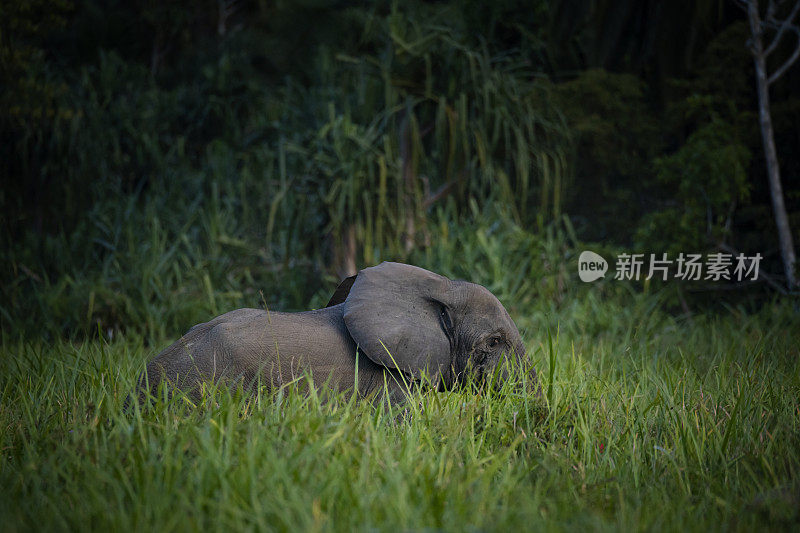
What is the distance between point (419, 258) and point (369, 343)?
2.56m

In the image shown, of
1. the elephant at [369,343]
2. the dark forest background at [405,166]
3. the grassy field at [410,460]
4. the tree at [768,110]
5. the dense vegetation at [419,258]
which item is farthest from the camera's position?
the tree at [768,110]

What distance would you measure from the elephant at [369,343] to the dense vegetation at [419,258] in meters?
0.10

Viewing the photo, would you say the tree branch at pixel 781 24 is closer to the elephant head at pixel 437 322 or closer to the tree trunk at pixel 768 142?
the tree trunk at pixel 768 142

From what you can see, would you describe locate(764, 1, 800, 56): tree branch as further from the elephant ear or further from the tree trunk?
the elephant ear

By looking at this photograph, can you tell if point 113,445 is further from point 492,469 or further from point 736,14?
point 736,14

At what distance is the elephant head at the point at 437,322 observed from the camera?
230 centimetres

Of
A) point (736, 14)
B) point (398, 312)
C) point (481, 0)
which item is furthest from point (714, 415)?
point (736, 14)

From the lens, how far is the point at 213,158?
258 inches

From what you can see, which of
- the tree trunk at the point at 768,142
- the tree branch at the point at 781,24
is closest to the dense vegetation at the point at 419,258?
the tree trunk at the point at 768,142

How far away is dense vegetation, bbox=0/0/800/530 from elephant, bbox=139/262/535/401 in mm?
102

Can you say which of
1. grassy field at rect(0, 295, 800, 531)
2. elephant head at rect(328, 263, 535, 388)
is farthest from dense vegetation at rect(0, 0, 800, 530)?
elephant head at rect(328, 263, 535, 388)

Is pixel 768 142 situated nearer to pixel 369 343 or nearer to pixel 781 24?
pixel 781 24

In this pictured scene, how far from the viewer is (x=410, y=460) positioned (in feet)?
5.57

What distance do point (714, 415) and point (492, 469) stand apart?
1046 mm
